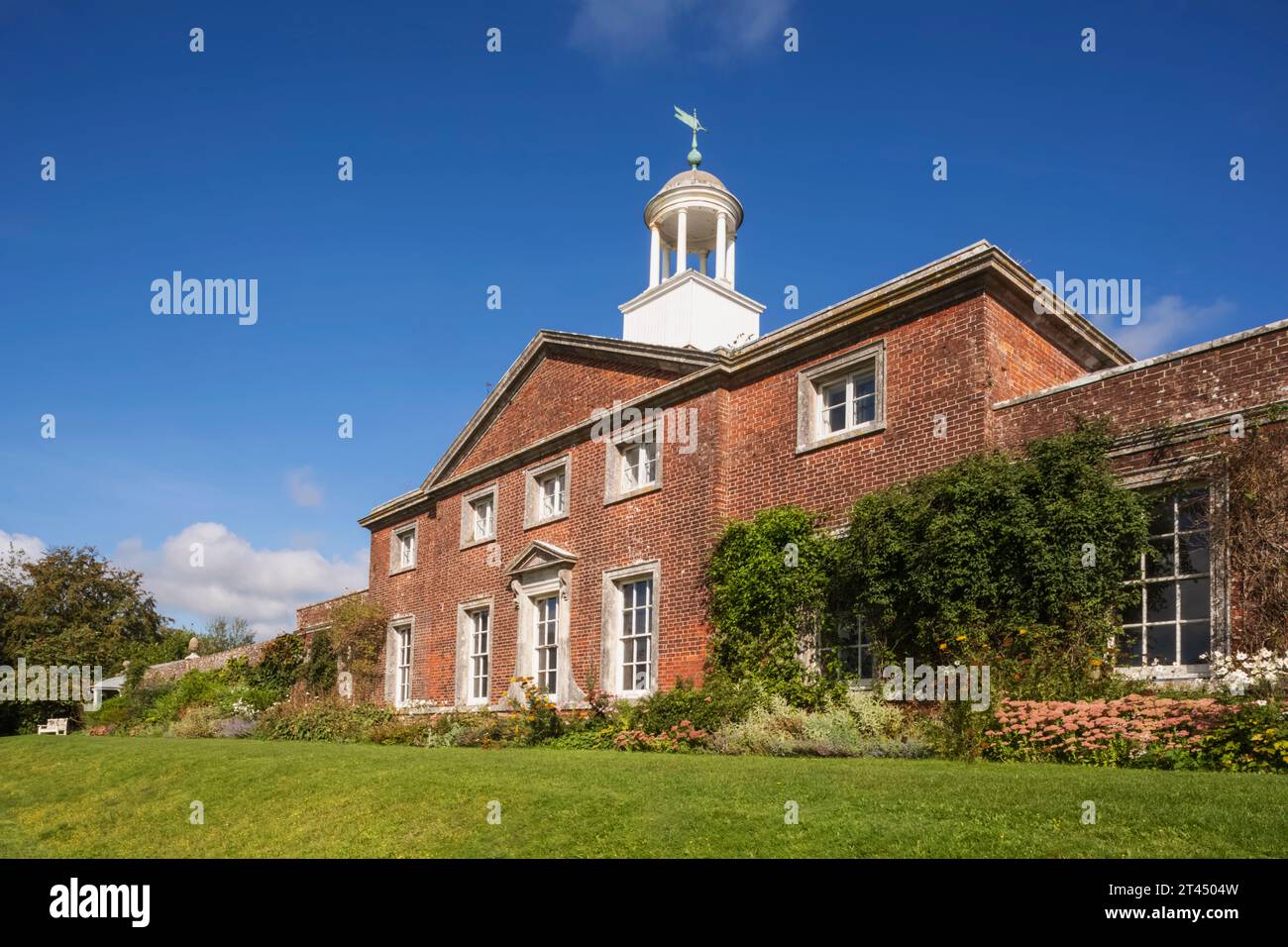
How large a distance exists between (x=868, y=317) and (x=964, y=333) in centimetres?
166

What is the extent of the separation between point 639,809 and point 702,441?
9.80 m

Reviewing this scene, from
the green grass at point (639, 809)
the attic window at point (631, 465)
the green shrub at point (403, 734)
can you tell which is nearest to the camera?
the green grass at point (639, 809)

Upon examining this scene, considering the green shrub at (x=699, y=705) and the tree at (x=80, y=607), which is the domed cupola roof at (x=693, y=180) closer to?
the green shrub at (x=699, y=705)

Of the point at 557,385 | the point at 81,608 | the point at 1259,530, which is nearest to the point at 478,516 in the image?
the point at 557,385

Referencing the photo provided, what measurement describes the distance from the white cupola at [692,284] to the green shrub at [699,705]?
32.1 ft

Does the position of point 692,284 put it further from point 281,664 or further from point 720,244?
point 281,664


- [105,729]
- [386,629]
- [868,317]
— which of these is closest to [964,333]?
[868,317]

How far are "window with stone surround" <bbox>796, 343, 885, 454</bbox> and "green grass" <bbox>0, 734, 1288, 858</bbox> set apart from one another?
215 inches

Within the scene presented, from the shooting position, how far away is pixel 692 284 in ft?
76.7

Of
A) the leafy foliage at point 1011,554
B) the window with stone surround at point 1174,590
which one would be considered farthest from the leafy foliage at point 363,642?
the window with stone surround at point 1174,590

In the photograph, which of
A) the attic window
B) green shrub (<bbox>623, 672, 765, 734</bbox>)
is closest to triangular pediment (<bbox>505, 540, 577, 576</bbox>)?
the attic window

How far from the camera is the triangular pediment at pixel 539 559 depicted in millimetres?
20141

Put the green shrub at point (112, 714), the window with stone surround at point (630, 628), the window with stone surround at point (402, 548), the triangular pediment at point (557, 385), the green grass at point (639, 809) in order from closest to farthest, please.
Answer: the green grass at point (639, 809), the window with stone surround at point (630, 628), the triangular pediment at point (557, 385), the window with stone surround at point (402, 548), the green shrub at point (112, 714)
